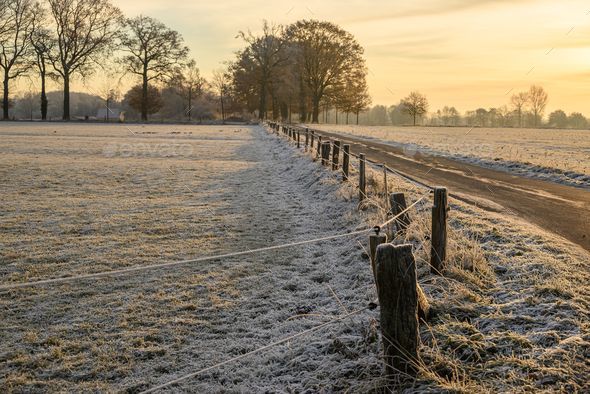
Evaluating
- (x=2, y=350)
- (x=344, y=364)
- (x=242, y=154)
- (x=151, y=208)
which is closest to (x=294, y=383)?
(x=344, y=364)

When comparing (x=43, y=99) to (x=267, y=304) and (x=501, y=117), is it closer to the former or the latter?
(x=267, y=304)

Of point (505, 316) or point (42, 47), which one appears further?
point (42, 47)

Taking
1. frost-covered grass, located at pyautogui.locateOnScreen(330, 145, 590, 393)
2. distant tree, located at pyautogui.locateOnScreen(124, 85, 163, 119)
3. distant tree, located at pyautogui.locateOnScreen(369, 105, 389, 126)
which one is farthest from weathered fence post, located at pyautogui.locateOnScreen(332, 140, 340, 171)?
distant tree, located at pyautogui.locateOnScreen(369, 105, 389, 126)

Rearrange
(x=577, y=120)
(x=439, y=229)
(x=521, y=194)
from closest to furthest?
1. (x=439, y=229)
2. (x=521, y=194)
3. (x=577, y=120)

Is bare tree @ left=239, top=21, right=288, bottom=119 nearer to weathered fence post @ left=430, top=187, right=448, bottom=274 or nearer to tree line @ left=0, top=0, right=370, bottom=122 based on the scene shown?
tree line @ left=0, top=0, right=370, bottom=122

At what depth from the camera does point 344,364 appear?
399 cm

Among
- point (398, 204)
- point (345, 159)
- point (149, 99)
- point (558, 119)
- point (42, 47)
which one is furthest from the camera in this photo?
point (558, 119)

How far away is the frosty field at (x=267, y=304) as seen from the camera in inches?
151

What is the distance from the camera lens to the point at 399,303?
138 inches

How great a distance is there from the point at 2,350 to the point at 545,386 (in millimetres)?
4513

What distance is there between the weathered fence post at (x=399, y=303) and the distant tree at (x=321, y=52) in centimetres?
5945

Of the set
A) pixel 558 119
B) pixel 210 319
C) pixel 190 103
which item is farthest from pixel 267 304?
pixel 558 119

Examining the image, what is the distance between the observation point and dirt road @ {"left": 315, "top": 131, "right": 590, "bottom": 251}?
8031mm

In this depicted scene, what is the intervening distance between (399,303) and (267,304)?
239cm
